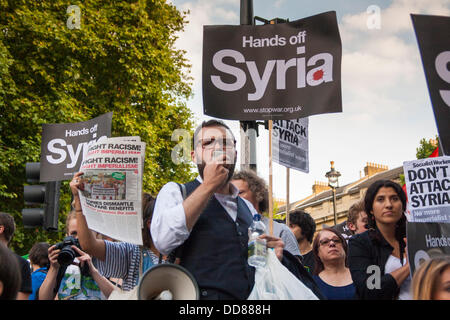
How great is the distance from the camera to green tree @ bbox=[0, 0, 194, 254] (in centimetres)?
1005

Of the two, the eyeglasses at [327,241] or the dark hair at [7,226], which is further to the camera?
the dark hair at [7,226]

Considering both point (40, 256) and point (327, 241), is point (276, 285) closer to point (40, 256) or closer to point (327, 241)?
point (327, 241)

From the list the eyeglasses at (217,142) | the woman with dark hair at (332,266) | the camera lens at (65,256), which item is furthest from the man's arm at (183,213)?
the woman with dark hair at (332,266)

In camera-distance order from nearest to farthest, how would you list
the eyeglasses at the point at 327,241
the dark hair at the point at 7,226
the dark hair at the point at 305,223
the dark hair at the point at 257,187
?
the eyeglasses at the point at 327,241, the dark hair at the point at 257,187, the dark hair at the point at 7,226, the dark hair at the point at 305,223

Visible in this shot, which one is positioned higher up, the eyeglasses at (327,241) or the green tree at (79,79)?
the green tree at (79,79)

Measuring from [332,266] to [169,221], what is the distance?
5.81ft

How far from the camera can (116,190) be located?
98.7 inches

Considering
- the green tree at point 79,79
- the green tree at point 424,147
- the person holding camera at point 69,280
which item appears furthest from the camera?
the green tree at point 424,147

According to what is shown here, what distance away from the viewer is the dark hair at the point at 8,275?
2162 millimetres

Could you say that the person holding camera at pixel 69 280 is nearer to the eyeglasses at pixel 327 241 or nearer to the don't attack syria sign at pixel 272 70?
the don't attack syria sign at pixel 272 70

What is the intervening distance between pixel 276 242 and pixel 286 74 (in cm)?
128

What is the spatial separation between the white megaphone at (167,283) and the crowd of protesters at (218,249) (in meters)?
0.18

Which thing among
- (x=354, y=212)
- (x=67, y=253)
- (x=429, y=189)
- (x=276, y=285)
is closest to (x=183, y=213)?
(x=276, y=285)

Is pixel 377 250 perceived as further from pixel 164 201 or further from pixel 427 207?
pixel 164 201
